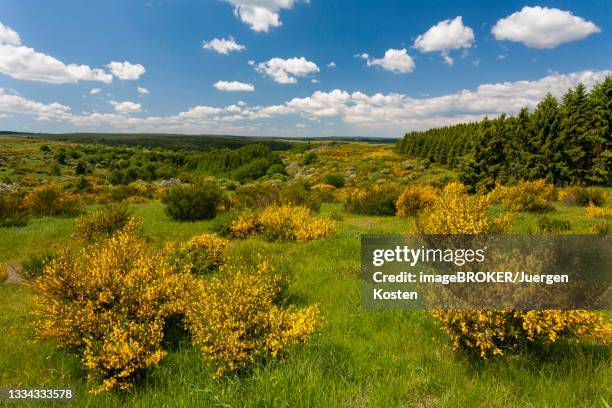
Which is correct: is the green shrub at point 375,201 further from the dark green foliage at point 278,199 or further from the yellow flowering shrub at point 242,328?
the yellow flowering shrub at point 242,328

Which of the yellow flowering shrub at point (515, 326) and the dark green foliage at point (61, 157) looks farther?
the dark green foliage at point (61, 157)

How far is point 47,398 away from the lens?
381 cm

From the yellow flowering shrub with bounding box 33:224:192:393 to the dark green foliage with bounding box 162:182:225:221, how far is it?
11.7 m

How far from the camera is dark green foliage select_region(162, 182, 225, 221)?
17.8 metres

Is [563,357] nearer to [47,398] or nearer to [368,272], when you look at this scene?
[368,272]

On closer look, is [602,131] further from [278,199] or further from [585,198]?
[278,199]

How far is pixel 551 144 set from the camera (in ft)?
120

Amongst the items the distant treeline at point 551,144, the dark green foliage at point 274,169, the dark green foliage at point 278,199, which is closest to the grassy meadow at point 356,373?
the dark green foliage at point 278,199

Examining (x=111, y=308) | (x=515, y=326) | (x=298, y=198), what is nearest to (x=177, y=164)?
(x=298, y=198)

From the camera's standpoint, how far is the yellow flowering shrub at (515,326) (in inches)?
145

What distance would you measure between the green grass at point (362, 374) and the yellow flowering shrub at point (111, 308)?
284 millimetres

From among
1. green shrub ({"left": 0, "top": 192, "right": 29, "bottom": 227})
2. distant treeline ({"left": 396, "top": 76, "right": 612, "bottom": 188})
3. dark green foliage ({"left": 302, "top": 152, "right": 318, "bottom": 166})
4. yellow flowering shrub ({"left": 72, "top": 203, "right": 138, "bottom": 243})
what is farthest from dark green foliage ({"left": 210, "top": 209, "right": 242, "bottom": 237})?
dark green foliage ({"left": 302, "top": 152, "right": 318, "bottom": 166})

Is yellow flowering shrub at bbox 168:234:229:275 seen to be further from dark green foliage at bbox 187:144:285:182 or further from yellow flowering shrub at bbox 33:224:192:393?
dark green foliage at bbox 187:144:285:182

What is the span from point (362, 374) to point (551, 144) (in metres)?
42.9
